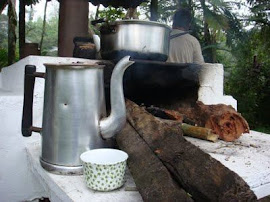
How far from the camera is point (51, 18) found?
96.0ft

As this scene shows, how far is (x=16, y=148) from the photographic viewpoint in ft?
5.40

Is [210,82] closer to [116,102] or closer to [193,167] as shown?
[116,102]

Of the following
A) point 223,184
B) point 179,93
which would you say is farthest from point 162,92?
point 223,184

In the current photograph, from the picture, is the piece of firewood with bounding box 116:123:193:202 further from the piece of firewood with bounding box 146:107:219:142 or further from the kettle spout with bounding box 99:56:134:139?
the piece of firewood with bounding box 146:107:219:142

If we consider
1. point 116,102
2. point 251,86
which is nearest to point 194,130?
point 116,102

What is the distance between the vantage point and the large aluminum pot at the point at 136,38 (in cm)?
172

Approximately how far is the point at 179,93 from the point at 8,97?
4.38ft

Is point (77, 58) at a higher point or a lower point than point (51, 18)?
lower

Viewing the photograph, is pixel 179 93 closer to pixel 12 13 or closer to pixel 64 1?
pixel 64 1

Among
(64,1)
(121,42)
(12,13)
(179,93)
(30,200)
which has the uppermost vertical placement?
(12,13)

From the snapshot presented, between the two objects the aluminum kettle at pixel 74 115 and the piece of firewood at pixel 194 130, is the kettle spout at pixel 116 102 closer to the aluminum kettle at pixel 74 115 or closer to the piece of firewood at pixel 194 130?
the aluminum kettle at pixel 74 115

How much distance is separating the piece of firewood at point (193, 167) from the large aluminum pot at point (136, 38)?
55cm

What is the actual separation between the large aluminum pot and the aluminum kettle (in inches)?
19.5

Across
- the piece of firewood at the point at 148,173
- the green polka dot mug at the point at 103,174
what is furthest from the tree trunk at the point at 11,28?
the green polka dot mug at the point at 103,174
